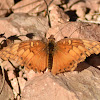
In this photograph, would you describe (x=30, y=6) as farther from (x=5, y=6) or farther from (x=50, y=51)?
(x=50, y=51)

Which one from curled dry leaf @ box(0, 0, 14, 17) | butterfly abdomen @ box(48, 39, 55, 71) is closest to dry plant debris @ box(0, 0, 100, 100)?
curled dry leaf @ box(0, 0, 14, 17)

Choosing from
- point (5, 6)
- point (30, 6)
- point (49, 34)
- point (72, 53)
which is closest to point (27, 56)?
point (72, 53)

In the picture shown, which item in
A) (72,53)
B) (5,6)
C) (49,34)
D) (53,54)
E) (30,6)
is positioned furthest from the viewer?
(30,6)

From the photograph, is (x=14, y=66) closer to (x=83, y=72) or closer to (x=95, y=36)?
(x=83, y=72)

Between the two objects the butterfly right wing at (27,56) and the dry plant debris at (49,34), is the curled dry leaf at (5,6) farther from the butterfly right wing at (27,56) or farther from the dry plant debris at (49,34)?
the butterfly right wing at (27,56)

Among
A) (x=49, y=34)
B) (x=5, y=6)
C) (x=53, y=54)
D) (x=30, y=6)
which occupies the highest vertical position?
(x=5, y=6)

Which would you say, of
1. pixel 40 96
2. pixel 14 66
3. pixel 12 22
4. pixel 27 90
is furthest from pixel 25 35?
pixel 40 96

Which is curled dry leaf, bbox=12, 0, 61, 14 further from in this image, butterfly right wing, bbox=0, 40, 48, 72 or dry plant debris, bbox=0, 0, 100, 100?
butterfly right wing, bbox=0, 40, 48, 72

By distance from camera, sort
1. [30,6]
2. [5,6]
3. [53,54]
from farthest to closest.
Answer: [30,6]
[5,6]
[53,54]
